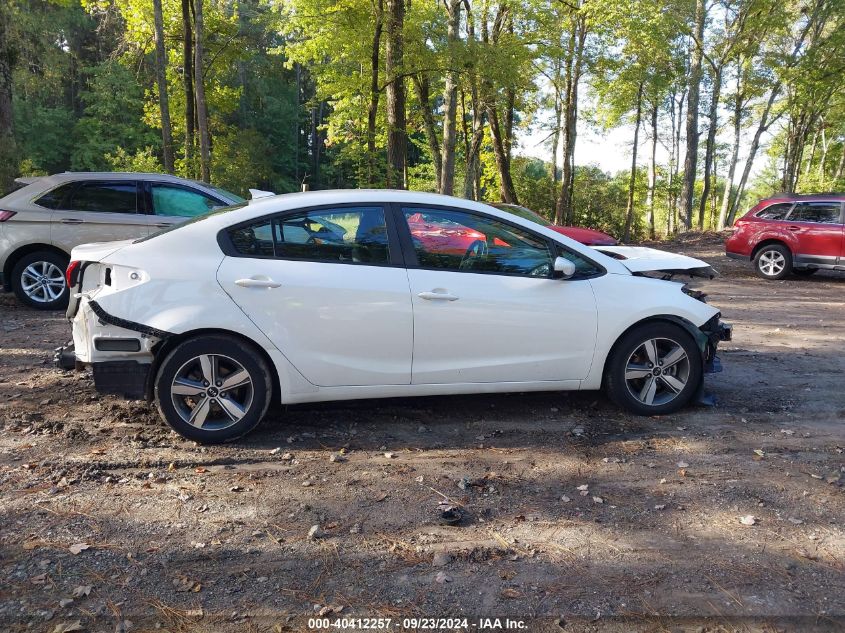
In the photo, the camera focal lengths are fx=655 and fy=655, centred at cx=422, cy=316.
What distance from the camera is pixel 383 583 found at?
2902 millimetres

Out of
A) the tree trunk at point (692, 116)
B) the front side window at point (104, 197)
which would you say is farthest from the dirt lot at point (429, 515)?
the tree trunk at point (692, 116)

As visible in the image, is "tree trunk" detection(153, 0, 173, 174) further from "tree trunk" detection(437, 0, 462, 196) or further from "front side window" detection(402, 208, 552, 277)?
"front side window" detection(402, 208, 552, 277)

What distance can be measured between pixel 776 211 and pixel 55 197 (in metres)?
13.1

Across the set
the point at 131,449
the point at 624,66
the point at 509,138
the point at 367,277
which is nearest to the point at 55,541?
the point at 131,449

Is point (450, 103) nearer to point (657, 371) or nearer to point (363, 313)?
point (657, 371)

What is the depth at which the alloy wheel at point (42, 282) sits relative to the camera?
8758mm

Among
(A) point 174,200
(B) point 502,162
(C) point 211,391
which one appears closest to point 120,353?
(C) point 211,391

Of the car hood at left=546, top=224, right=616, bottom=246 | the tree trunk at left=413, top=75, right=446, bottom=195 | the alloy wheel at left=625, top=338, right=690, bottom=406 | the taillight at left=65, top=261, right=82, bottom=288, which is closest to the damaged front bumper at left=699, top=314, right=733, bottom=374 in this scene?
the alloy wheel at left=625, top=338, right=690, bottom=406

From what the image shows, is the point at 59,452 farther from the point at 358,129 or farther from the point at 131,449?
the point at 358,129

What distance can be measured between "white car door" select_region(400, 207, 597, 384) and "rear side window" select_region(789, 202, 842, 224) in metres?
10.6

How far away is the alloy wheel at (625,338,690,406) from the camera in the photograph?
16.1ft

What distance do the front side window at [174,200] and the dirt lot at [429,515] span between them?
3.78 m

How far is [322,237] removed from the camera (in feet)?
14.8

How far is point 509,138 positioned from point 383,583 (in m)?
25.9
